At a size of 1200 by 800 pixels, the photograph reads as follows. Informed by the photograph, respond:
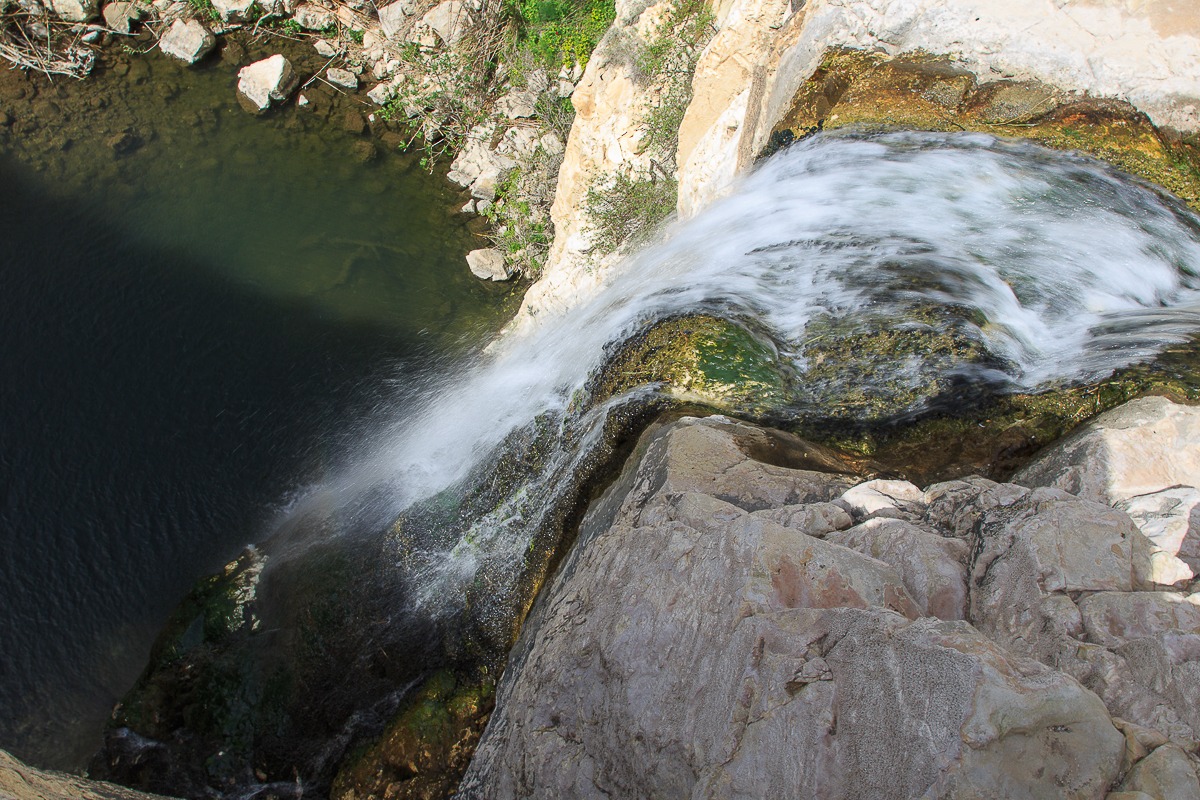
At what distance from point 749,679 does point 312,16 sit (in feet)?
38.9

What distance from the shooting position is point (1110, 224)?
4637 mm

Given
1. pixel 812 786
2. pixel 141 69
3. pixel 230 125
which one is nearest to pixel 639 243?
pixel 812 786

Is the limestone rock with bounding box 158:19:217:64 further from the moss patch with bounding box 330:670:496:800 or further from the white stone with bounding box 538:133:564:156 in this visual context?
the moss patch with bounding box 330:670:496:800

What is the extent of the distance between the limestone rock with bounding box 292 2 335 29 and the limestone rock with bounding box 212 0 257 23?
73 cm

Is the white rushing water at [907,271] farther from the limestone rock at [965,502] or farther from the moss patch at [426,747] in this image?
the limestone rock at [965,502]

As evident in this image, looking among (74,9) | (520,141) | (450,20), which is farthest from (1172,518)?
(74,9)

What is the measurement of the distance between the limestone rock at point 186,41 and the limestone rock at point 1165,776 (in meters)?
13.5

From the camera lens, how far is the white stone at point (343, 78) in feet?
33.9

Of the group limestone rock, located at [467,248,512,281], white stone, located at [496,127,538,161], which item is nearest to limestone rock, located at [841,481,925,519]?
limestone rock, located at [467,248,512,281]

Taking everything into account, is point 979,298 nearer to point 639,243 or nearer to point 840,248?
point 840,248

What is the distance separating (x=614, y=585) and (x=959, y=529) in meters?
1.67

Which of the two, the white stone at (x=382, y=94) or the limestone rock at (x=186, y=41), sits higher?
the limestone rock at (x=186, y=41)

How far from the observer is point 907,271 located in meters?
4.75

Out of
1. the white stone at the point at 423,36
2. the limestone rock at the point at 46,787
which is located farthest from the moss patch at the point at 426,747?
the white stone at the point at 423,36
